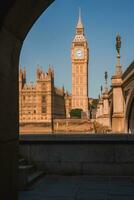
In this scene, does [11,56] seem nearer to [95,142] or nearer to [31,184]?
[31,184]

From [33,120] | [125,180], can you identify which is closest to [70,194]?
[125,180]

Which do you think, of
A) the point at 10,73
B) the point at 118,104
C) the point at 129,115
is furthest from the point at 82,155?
the point at 118,104

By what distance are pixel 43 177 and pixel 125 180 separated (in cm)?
155

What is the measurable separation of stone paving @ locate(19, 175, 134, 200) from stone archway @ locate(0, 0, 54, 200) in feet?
6.33

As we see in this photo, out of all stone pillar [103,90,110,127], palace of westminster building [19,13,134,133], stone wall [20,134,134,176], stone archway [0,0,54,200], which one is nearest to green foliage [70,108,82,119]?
palace of westminster building [19,13,134,133]

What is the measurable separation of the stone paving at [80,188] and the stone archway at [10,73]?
193 cm

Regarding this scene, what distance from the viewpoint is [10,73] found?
12.6 ft

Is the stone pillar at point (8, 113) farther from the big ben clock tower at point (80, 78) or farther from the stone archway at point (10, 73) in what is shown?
the big ben clock tower at point (80, 78)

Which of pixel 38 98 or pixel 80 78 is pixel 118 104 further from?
pixel 80 78

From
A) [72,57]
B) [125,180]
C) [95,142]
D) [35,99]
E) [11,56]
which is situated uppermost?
[72,57]

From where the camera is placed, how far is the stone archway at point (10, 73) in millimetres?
3572

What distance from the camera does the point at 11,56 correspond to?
12.8 ft

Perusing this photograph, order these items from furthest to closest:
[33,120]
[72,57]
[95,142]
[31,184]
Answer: [72,57] < [33,120] < [95,142] < [31,184]

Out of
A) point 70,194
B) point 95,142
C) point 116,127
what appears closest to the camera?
point 70,194
